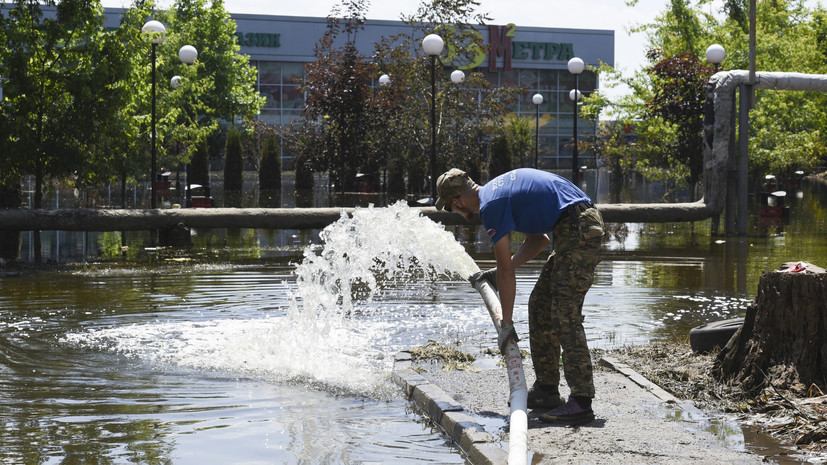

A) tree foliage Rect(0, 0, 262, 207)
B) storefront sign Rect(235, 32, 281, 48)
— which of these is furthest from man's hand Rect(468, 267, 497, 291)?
storefront sign Rect(235, 32, 281, 48)

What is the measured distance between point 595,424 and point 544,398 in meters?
0.52

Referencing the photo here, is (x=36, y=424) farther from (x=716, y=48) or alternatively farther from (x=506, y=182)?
(x=716, y=48)

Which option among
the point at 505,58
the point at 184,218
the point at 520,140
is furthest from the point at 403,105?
the point at 505,58

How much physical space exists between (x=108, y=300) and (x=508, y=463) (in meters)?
7.64

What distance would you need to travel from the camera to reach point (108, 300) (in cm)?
1138

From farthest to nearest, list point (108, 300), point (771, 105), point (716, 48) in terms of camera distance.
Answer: point (771, 105) → point (716, 48) → point (108, 300)

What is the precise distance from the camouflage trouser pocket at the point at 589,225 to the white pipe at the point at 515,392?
2.34 feet

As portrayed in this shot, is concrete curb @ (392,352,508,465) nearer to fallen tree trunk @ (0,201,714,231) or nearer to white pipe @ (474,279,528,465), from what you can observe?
white pipe @ (474,279,528,465)

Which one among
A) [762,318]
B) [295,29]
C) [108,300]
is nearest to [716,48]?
[108,300]

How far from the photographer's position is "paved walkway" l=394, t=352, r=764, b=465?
511cm

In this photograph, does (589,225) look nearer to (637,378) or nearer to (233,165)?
(637,378)

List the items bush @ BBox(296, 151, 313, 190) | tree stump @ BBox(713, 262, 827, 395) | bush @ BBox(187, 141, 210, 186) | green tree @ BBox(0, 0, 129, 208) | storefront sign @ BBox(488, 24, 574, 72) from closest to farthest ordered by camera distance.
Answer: tree stump @ BBox(713, 262, 827, 395) → green tree @ BBox(0, 0, 129, 208) → bush @ BBox(187, 141, 210, 186) → bush @ BBox(296, 151, 313, 190) → storefront sign @ BBox(488, 24, 574, 72)

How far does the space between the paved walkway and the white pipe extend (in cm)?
13

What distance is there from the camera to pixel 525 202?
5.85 m
